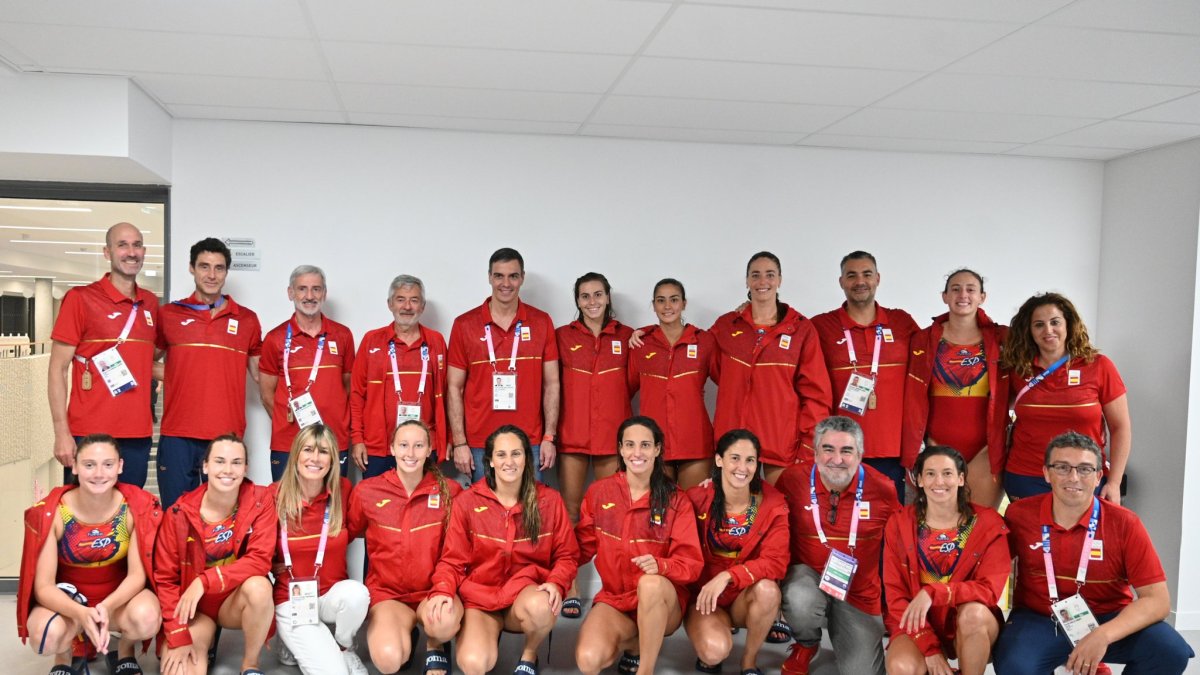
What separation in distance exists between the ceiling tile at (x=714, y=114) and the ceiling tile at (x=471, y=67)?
354 mm

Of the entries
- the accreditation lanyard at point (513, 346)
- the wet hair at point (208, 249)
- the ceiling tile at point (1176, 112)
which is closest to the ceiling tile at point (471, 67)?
the wet hair at point (208, 249)

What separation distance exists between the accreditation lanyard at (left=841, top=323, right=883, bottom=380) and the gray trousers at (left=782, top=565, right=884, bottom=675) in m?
1.22

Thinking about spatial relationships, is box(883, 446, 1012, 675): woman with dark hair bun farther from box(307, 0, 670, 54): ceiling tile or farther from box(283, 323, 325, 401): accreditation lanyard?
box(283, 323, 325, 401): accreditation lanyard

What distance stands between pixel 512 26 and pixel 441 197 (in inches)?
72.3

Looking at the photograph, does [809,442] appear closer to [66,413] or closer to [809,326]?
[809,326]

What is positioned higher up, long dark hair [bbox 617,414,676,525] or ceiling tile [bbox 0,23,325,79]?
ceiling tile [bbox 0,23,325,79]

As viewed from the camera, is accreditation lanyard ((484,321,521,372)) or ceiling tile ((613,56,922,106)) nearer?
ceiling tile ((613,56,922,106))

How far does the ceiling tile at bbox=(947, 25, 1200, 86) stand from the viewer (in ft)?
10.3

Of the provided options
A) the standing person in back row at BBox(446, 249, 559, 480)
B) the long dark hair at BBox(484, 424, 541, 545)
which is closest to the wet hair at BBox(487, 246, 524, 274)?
the standing person in back row at BBox(446, 249, 559, 480)

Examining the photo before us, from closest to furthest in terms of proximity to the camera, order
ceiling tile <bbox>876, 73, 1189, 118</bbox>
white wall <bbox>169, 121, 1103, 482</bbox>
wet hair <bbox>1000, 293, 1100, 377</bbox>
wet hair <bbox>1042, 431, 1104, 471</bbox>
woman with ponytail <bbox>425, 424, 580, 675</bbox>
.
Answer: wet hair <bbox>1042, 431, 1104, 471</bbox>
woman with ponytail <bbox>425, 424, 580, 675</bbox>
ceiling tile <bbox>876, 73, 1189, 118</bbox>
wet hair <bbox>1000, 293, 1100, 377</bbox>
white wall <bbox>169, 121, 1103, 482</bbox>

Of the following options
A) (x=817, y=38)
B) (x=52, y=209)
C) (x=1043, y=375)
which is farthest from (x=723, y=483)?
(x=52, y=209)

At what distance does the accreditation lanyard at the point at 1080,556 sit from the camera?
3109 millimetres

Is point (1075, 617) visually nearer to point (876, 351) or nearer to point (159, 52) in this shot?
point (876, 351)

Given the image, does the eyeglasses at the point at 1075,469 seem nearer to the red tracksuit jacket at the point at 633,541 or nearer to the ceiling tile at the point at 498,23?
the red tracksuit jacket at the point at 633,541
